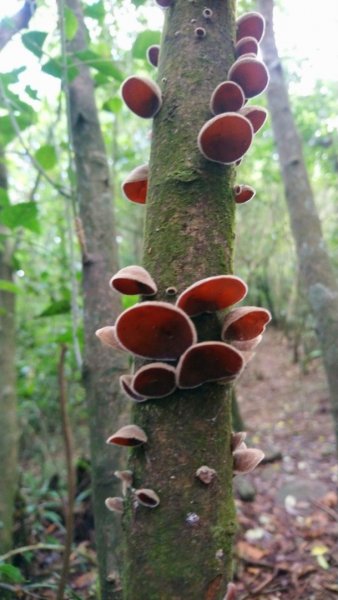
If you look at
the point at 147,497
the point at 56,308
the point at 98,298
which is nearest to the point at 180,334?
the point at 147,497

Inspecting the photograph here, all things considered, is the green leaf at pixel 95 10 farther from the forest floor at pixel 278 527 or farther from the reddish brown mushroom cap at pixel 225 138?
the forest floor at pixel 278 527

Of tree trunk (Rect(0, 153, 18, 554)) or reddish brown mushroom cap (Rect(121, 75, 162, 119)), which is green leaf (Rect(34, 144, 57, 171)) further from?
reddish brown mushroom cap (Rect(121, 75, 162, 119))

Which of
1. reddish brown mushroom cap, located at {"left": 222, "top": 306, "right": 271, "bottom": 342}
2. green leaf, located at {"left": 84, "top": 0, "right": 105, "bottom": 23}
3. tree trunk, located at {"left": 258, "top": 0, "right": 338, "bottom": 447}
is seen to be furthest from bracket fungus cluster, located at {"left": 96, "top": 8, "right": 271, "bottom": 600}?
tree trunk, located at {"left": 258, "top": 0, "right": 338, "bottom": 447}

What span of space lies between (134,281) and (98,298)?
1.19 meters

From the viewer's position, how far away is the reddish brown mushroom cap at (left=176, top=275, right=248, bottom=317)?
1.01 meters

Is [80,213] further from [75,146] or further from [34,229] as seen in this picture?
[75,146]

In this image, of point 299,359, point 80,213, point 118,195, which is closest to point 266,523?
point 80,213

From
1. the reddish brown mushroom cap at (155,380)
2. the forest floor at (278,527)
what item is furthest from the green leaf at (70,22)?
the forest floor at (278,527)

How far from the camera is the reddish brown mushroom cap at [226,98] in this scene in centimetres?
120

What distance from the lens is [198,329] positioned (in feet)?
3.64

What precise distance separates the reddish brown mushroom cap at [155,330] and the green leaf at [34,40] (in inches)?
65.2

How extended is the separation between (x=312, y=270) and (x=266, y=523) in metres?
2.08

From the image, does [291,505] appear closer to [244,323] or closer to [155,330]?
[244,323]

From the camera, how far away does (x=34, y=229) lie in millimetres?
2428
